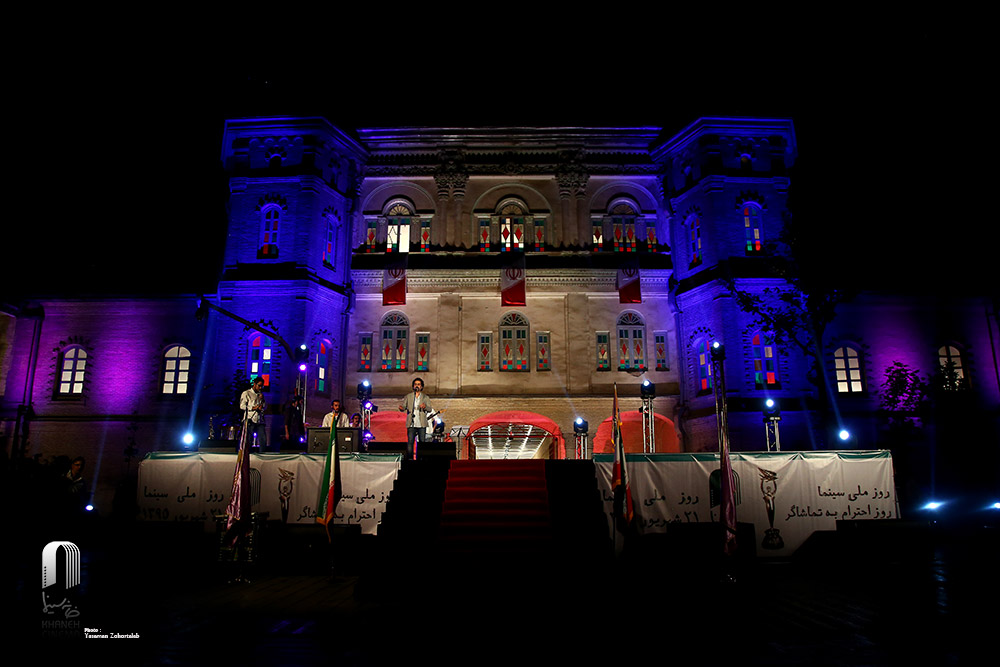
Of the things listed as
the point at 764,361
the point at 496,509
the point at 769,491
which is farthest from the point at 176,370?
the point at 764,361

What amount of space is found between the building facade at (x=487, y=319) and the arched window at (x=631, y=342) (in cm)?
9

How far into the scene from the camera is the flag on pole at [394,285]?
24.5 m

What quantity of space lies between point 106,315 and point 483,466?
813 inches

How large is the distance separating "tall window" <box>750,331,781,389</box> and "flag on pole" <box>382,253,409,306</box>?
14064 mm

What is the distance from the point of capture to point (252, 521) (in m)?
12.2

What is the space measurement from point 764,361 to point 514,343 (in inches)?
399

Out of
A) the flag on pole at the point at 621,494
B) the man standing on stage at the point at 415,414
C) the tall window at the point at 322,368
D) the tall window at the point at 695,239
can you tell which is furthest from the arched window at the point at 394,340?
the flag on pole at the point at 621,494

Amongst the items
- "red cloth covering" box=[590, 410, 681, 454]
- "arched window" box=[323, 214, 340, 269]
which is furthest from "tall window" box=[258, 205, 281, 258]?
"red cloth covering" box=[590, 410, 681, 454]

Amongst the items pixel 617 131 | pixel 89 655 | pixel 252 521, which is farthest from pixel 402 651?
pixel 617 131

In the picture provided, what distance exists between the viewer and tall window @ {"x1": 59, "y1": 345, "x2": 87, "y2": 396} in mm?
25266

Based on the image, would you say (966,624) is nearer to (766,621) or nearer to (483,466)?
(766,621)

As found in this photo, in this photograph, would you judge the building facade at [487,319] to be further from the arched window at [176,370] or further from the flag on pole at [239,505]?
the flag on pole at [239,505]

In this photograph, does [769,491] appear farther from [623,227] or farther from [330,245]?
[330,245]

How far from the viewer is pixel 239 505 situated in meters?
11.8
